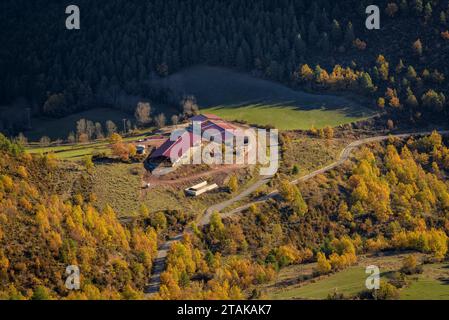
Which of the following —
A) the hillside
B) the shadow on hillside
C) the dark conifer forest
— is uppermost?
the dark conifer forest

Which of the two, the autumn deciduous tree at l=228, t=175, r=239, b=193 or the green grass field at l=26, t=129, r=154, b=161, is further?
the green grass field at l=26, t=129, r=154, b=161

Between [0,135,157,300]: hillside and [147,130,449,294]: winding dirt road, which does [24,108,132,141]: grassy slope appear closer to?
[0,135,157,300]: hillside

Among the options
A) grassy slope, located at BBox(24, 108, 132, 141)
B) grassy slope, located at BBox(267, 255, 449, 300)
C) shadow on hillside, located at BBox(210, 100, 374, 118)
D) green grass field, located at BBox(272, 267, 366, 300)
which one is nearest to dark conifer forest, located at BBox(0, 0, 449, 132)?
grassy slope, located at BBox(24, 108, 132, 141)

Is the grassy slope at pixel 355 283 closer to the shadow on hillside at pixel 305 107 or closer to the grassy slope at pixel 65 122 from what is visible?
the shadow on hillside at pixel 305 107

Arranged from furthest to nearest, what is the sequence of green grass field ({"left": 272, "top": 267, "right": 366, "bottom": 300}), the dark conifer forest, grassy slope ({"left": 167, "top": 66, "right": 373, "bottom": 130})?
the dark conifer forest → grassy slope ({"left": 167, "top": 66, "right": 373, "bottom": 130}) → green grass field ({"left": 272, "top": 267, "right": 366, "bottom": 300})

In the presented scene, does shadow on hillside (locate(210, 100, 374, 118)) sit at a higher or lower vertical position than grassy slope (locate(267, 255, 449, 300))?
higher

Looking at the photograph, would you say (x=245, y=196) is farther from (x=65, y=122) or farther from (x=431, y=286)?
(x=65, y=122)

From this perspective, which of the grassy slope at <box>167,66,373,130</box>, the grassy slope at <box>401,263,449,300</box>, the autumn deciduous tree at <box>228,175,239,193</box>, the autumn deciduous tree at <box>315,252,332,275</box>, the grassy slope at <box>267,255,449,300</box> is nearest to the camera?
the grassy slope at <box>401,263,449,300</box>

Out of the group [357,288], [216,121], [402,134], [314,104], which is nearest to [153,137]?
[216,121]

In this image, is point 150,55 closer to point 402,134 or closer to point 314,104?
point 314,104

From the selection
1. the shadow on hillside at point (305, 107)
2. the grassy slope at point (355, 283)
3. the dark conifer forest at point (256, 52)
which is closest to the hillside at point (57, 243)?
the grassy slope at point (355, 283)
